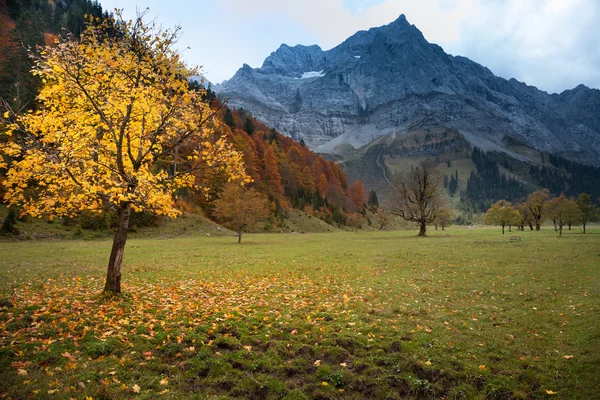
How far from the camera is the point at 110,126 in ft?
34.9

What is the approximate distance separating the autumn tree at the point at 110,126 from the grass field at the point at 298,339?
3811 millimetres

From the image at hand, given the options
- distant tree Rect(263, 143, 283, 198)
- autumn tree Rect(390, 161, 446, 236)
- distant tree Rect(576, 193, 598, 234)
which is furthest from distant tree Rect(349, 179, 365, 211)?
distant tree Rect(576, 193, 598, 234)

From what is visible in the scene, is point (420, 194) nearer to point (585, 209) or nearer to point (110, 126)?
point (585, 209)

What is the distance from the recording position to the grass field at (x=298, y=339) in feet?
20.6

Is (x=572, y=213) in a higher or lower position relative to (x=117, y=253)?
higher

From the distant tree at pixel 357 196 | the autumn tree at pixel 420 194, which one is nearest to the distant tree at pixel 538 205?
the autumn tree at pixel 420 194

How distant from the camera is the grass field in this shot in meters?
6.28

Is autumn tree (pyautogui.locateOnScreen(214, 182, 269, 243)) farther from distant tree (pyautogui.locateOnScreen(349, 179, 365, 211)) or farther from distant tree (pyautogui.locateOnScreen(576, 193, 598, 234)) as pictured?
distant tree (pyautogui.locateOnScreen(349, 179, 365, 211))

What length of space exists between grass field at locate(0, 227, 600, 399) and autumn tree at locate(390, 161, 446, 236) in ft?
144

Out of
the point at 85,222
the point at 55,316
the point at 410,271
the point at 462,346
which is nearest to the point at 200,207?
the point at 85,222

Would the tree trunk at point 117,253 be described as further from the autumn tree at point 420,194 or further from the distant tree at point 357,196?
the distant tree at point 357,196

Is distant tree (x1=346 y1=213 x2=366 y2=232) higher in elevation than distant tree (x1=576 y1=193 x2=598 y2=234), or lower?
lower

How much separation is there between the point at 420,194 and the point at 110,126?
57480 mm

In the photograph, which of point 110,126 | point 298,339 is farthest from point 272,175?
point 298,339
